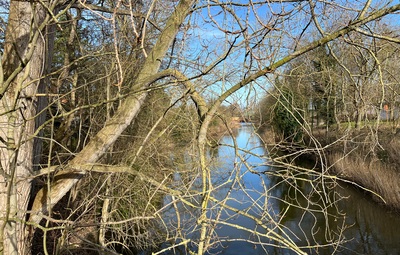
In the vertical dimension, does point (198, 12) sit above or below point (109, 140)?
above

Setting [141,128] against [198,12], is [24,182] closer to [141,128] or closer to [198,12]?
[198,12]

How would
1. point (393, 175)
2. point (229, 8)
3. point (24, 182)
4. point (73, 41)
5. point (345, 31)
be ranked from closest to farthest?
1. point (345, 31)
2. point (229, 8)
3. point (24, 182)
4. point (73, 41)
5. point (393, 175)

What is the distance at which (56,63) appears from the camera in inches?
327

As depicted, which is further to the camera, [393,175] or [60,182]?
[393,175]

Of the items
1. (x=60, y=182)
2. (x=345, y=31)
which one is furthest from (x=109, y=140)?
(x=345, y=31)

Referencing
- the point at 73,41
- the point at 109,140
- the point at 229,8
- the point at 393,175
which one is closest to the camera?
the point at 229,8

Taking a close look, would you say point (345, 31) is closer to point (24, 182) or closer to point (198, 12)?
point (198, 12)

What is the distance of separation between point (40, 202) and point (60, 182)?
0.28m

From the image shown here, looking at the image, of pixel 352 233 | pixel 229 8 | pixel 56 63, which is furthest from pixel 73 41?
pixel 352 233

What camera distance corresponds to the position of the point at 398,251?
7770 millimetres

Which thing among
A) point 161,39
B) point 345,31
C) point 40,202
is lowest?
point 40,202

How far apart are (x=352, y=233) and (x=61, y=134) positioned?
23.9 ft

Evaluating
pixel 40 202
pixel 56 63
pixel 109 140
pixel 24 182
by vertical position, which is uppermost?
pixel 56 63

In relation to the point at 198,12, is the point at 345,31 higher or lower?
lower
